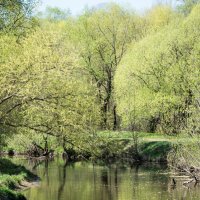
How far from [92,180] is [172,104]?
17.2 metres

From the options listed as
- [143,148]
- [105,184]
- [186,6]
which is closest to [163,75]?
[143,148]

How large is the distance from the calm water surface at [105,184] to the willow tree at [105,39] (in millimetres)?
22727

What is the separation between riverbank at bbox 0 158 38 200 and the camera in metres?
26.6

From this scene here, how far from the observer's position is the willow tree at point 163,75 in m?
Answer: 51.7

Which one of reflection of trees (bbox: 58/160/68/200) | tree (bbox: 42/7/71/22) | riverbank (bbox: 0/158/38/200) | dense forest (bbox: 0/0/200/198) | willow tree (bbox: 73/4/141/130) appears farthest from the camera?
tree (bbox: 42/7/71/22)

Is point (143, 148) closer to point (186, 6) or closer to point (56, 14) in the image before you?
point (186, 6)

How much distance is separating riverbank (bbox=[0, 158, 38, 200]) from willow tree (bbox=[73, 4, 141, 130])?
29678 millimetres

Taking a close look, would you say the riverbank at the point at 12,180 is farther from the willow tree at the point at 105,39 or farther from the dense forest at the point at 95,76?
the willow tree at the point at 105,39

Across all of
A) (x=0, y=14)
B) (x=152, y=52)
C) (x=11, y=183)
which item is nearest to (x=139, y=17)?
(x=152, y=52)

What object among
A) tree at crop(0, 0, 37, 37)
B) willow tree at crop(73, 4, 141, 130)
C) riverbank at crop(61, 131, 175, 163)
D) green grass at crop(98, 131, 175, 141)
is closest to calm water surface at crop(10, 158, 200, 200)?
riverbank at crop(61, 131, 175, 163)

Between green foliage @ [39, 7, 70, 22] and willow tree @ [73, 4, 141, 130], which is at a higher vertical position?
green foliage @ [39, 7, 70, 22]

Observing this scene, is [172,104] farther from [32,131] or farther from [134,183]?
[32,131]

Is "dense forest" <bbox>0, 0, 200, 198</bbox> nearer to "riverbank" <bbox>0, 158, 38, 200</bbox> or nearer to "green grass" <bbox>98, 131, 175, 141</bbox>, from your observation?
"green grass" <bbox>98, 131, 175, 141</bbox>

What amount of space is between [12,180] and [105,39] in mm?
38143
